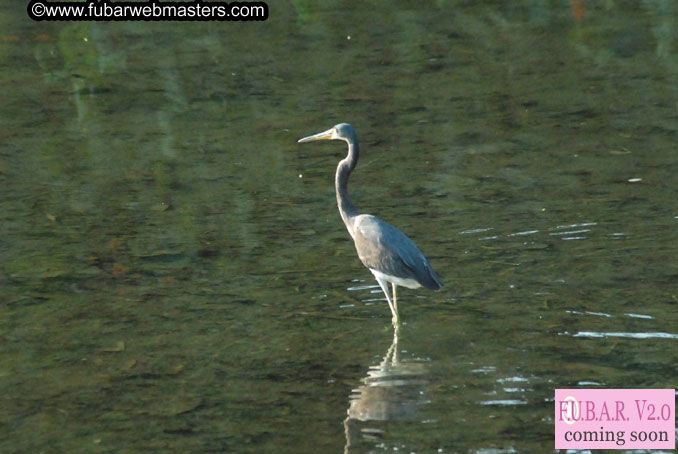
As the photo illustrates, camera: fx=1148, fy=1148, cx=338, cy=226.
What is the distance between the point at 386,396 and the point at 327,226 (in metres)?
3.10

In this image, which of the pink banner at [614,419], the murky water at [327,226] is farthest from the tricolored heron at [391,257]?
the pink banner at [614,419]

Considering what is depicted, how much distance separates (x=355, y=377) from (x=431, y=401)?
0.58m

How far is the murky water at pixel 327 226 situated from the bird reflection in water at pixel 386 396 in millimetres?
20

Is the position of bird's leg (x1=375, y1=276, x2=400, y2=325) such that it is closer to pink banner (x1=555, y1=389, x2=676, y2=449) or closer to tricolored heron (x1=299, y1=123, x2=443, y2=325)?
tricolored heron (x1=299, y1=123, x2=443, y2=325)

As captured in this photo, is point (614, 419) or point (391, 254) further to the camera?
point (391, 254)

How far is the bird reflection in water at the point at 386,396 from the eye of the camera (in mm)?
6145

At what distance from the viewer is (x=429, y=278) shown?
7449 millimetres

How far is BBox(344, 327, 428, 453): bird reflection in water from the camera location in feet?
20.2

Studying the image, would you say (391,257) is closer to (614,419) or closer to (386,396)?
(386,396)

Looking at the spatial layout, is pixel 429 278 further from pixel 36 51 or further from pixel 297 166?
pixel 36 51

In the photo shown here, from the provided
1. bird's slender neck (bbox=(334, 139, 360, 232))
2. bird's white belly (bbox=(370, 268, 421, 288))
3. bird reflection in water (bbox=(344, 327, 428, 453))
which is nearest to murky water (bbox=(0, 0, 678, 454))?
bird reflection in water (bbox=(344, 327, 428, 453))

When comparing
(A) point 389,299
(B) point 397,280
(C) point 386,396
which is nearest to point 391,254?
(B) point 397,280

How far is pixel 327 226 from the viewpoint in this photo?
947cm

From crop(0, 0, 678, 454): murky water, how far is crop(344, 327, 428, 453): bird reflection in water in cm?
2
